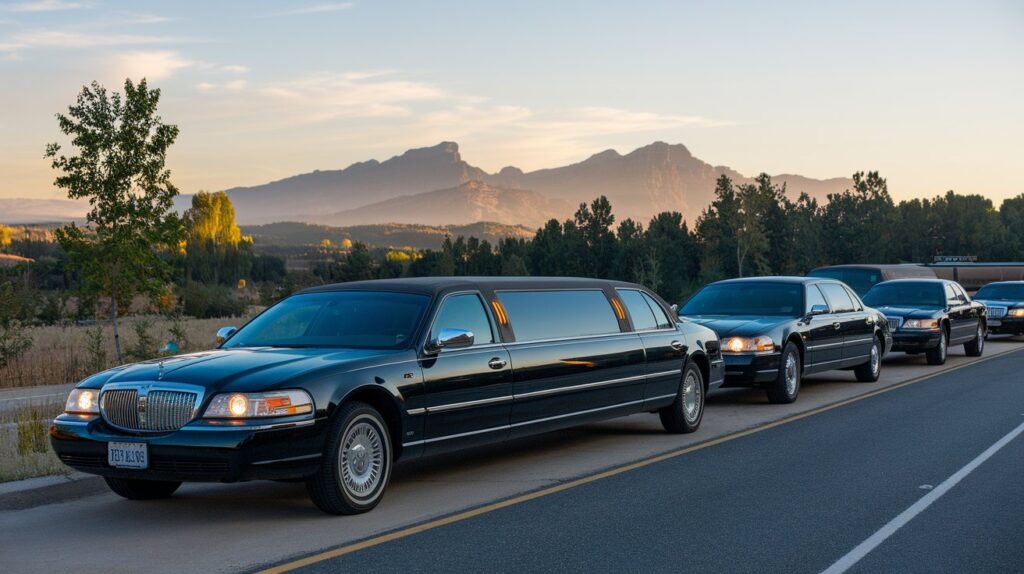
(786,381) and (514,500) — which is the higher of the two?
(786,381)

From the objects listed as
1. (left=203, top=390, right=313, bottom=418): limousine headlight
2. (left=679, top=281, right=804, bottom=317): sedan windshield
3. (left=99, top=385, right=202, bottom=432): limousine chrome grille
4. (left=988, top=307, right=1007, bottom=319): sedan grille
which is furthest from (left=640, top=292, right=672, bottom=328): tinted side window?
(left=988, top=307, right=1007, bottom=319): sedan grille

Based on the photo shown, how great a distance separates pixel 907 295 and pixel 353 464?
18146mm

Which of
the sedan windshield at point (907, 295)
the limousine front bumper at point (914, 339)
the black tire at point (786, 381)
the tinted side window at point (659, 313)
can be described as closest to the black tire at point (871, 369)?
the black tire at point (786, 381)

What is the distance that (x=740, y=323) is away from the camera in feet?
50.9

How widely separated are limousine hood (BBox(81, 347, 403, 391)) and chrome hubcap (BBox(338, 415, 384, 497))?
484 mm

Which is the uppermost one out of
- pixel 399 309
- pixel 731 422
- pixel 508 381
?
pixel 399 309

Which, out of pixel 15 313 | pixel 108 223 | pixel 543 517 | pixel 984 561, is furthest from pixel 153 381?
pixel 15 313

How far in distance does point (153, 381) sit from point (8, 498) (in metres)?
1.73

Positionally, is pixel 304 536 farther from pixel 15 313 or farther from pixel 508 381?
pixel 15 313

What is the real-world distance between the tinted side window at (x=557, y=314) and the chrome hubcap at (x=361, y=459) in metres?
Result: 2.06

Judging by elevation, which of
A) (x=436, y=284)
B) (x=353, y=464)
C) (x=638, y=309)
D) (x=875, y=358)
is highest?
(x=436, y=284)

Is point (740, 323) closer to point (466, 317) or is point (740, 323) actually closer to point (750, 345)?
point (750, 345)

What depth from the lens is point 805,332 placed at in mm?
16078

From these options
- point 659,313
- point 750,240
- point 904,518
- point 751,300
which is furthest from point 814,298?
point 750,240
